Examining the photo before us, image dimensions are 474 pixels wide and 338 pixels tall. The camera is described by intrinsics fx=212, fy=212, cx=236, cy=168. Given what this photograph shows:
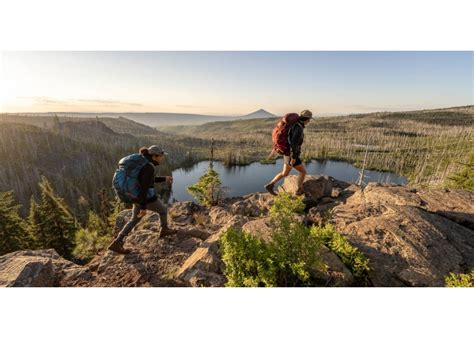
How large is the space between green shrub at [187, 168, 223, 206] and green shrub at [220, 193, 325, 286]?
21.9 ft

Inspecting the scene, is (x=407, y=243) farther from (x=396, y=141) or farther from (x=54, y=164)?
(x=396, y=141)

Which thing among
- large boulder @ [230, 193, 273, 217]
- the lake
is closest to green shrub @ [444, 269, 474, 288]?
large boulder @ [230, 193, 273, 217]

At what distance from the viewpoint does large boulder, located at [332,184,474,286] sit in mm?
3697

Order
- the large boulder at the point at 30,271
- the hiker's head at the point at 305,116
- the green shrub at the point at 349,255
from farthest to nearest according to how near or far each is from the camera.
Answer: the hiker's head at the point at 305,116
the large boulder at the point at 30,271
the green shrub at the point at 349,255

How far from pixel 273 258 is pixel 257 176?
64875 mm

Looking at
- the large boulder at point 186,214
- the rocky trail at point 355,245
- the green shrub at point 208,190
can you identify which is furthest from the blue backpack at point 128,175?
the green shrub at point 208,190

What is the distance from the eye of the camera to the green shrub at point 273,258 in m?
3.12

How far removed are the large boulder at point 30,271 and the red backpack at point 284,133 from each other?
5.76 metres

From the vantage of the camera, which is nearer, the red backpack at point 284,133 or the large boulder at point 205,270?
the large boulder at point 205,270

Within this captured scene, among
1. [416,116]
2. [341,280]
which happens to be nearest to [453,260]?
[341,280]

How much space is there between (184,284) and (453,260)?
512cm

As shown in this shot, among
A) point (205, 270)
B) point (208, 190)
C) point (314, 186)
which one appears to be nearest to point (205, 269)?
point (205, 270)

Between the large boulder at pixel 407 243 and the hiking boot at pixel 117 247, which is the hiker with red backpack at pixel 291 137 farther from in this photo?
the hiking boot at pixel 117 247

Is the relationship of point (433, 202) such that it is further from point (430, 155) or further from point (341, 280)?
point (430, 155)
